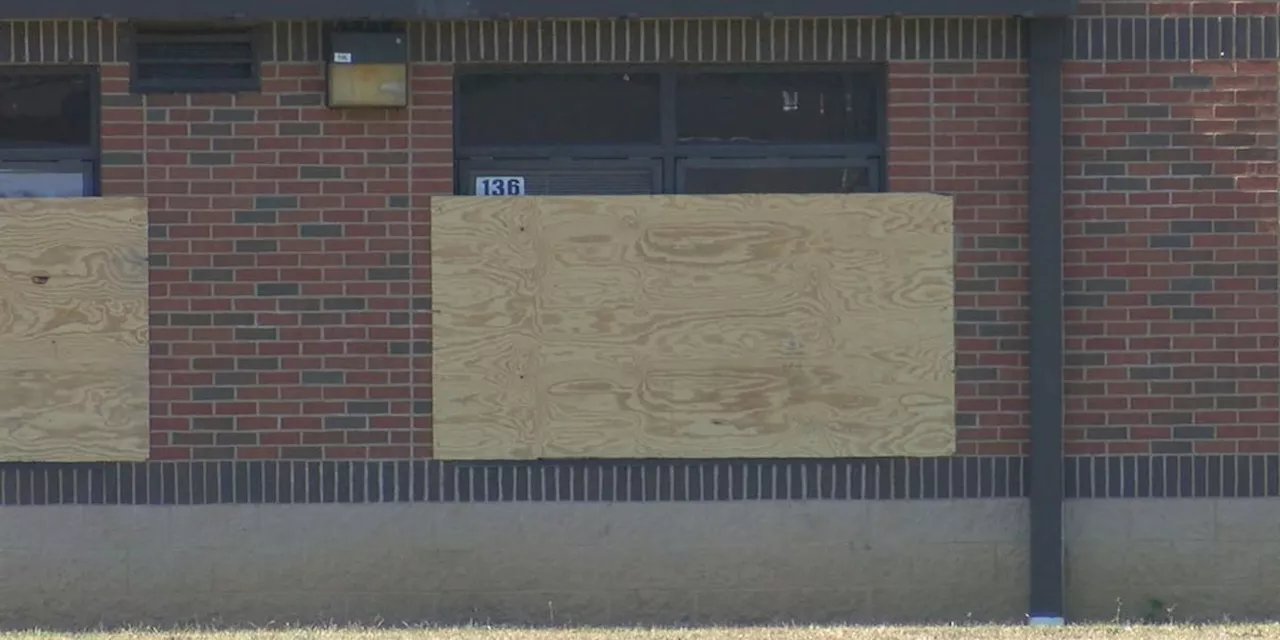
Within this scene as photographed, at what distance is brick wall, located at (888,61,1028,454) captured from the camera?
845 centimetres

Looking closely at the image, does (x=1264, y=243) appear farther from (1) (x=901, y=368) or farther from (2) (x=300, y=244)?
(2) (x=300, y=244)

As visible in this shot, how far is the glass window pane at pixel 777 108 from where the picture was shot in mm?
8562

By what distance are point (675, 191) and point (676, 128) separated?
30cm

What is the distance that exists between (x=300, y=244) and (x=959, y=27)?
3.21 meters

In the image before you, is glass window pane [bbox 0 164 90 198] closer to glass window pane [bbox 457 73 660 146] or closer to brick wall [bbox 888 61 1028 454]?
glass window pane [bbox 457 73 660 146]

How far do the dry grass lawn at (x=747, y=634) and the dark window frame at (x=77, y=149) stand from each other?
2093 mm

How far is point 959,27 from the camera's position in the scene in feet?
27.8

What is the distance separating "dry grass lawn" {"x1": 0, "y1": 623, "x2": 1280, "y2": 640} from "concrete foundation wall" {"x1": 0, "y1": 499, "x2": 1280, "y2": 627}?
0.17 meters

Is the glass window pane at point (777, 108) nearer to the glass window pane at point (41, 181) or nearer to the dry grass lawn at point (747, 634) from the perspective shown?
the dry grass lawn at point (747, 634)

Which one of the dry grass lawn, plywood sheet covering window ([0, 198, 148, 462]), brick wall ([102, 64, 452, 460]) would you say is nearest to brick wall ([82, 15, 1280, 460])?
brick wall ([102, 64, 452, 460])

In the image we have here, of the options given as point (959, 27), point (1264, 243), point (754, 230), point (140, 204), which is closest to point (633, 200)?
point (754, 230)

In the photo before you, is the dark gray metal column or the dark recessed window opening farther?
the dark recessed window opening

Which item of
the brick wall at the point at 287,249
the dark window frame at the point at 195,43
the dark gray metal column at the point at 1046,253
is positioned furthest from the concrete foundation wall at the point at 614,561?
the dark window frame at the point at 195,43

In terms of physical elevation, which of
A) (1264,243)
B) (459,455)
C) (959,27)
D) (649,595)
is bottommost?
(649,595)
